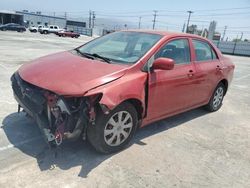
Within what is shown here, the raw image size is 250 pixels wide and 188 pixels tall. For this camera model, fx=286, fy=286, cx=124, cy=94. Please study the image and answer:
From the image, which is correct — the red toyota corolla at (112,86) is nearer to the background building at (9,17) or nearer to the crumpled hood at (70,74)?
the crumpled hood at (70,74)

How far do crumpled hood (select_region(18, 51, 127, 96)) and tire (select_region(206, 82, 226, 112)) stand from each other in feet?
9.79

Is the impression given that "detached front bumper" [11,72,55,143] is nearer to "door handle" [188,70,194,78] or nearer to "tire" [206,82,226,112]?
"door handle" [188,70,194,78]

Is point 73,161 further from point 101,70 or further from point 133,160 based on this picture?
point 101,70

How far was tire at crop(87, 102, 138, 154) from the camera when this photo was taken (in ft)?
11.7

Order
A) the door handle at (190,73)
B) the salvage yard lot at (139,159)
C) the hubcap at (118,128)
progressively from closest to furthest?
the salvage yard lot at (139,159) < the hubcap at (118,128) < the door handle at (190,73)

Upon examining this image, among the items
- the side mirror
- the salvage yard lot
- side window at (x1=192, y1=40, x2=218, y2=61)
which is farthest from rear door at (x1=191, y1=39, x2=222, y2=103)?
the side mirror

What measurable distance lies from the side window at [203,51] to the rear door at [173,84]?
320mm

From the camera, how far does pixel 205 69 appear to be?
542 cm

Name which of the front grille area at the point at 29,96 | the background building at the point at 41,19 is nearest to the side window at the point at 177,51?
the front grille area at the point at 29,96

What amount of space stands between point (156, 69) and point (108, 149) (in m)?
1.34

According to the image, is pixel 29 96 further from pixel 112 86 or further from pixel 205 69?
pixel 205 69

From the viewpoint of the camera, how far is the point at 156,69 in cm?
417

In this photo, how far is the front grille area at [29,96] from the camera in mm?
3557

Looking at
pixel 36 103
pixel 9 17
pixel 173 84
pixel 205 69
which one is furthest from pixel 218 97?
pixel 9 17
